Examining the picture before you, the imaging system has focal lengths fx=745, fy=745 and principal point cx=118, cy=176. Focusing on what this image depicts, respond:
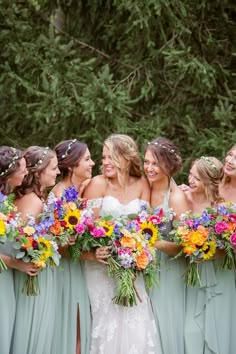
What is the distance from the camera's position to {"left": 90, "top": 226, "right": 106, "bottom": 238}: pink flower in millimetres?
6297

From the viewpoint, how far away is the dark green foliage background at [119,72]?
9898 millimetres

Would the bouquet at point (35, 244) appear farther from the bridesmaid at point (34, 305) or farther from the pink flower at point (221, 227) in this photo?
the pink flower at point (221, 227)

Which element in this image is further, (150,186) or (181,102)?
(181,102)

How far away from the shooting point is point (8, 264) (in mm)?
6195

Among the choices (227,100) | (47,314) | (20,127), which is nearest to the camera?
(47,314)

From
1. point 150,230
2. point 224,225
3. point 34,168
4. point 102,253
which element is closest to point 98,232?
point 102,253

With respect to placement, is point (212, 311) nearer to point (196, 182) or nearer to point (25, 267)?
point (196, 182)

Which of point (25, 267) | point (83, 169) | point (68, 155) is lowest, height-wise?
point (25, 267)

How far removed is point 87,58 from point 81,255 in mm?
5437

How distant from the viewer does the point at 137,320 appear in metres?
6.62

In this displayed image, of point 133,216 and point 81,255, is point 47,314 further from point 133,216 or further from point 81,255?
point 133,216

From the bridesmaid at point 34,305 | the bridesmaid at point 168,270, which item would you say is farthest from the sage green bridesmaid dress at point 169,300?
the bridesmaid at point 34,305

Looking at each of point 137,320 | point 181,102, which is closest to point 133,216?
point 137,320

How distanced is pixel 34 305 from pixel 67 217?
0.83 meters
